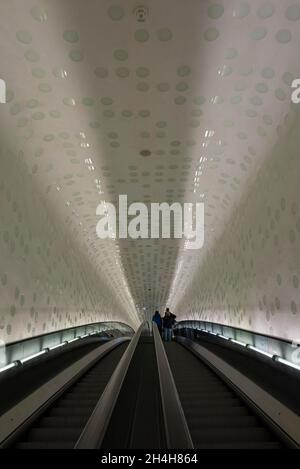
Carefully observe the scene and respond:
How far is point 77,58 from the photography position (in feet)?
17.5

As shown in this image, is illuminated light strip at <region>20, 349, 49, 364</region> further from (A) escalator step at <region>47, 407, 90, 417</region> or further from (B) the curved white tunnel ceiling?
(A) escalator step at <region>47, 407, 90, 417</region>

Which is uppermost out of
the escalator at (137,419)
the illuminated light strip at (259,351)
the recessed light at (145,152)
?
the recessed light at (145,152)

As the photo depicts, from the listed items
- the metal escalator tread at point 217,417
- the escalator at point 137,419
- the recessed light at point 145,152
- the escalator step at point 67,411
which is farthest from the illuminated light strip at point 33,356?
the recessed light at point 145,152

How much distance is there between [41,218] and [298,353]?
6045mm

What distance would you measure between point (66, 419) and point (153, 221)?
9470 mm

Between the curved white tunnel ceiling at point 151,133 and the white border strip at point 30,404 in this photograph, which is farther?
the curved white tunnel ceiling at point 151,133

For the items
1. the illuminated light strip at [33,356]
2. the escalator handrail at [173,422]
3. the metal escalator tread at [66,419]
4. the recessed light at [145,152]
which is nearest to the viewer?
the escalator handrail at [173,422]

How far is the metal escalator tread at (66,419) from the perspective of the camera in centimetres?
394

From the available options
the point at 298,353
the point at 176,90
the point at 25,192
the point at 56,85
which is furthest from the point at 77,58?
the point at 298,353

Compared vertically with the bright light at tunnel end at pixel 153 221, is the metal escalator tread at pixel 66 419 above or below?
below

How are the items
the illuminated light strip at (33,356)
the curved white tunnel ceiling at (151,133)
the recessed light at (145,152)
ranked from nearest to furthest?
the curved white tunnel ceiling at (151,133)
the illuminated light strip at (33,356)
the recessed light at (145,152)

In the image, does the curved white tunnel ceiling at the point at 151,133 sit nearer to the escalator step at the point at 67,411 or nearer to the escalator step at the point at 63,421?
the escalator step at the point at 67,411

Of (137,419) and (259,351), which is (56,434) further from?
(259,351)

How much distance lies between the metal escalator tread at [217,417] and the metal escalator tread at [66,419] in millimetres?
1371
